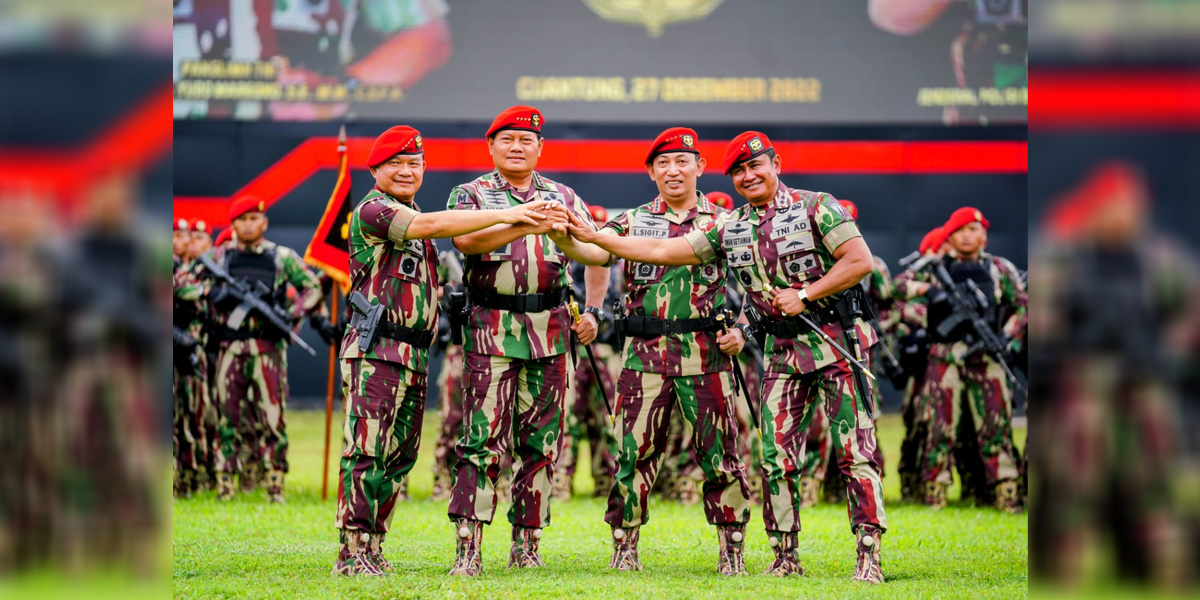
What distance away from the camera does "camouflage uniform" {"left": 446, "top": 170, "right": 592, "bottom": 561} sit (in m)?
5.02

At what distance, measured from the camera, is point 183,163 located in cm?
1159

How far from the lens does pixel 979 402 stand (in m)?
7.89

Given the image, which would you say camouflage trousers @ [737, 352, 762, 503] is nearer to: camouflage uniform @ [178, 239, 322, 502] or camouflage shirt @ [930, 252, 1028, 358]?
camouflage shirt @ [930, 252, 1028, 358]

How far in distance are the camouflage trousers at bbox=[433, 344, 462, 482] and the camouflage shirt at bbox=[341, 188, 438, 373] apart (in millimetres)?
3303

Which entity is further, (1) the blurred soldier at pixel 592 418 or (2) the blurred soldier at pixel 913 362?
(1) the blurred soldier at pixel 592 418

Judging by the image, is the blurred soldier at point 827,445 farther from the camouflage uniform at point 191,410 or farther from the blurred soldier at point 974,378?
the camouflage uniform at point 191,410

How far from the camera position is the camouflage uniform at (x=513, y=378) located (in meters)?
5.02

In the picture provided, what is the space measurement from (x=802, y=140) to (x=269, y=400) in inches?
241

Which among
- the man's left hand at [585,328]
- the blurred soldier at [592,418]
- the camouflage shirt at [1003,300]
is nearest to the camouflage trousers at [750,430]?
the blurred soldier at [592,418]

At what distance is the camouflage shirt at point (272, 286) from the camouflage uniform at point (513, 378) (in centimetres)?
351

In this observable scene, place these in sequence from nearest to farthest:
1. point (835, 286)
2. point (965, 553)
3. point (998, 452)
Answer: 1. point (835, 286)
2. point (965, 553)
3. point (998, 452)

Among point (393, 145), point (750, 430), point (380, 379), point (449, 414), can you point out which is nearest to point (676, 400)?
point (380, 379)

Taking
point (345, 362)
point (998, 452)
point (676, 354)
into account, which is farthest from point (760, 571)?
point (998, 452)
